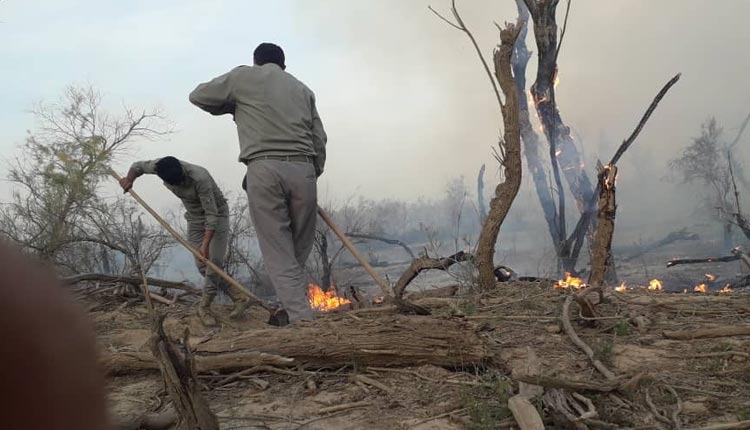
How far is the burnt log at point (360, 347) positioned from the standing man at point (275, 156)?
1.36m

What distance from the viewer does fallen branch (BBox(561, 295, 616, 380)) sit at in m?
2.59

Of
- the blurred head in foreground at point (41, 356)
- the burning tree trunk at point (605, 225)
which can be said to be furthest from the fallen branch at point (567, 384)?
the burning tree trunk at point (605, 225)

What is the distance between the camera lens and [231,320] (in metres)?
5.27

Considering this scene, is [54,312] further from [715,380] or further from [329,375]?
[715,380]

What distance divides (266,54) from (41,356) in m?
4.74

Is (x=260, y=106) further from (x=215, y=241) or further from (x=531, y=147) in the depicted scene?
(x=531, y=147)

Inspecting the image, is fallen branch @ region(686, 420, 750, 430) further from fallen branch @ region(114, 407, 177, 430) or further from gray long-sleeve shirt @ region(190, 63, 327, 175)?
gray long-sleeve shirt @ region(190, 63, 327, 175)

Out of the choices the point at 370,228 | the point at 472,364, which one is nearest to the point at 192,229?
the point at 472,364

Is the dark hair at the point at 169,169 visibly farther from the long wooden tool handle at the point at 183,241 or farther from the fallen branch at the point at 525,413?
the fallen branch at the point at 525,413

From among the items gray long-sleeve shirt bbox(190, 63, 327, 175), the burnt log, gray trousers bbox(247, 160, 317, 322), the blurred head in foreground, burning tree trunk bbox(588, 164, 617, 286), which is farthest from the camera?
burning tree trunk bbox(588, 164, 617, 286)

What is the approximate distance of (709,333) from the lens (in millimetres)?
3160

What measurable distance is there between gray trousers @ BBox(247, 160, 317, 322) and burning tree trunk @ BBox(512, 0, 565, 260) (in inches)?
283

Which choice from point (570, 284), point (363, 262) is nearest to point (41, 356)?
point (363, 262)

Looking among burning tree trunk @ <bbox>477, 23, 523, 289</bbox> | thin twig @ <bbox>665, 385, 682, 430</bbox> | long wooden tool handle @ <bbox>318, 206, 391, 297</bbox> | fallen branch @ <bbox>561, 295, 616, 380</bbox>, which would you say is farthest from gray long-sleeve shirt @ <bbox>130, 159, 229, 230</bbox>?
thin twig @ <bbox>665, 385, 682, 430</bbox>
